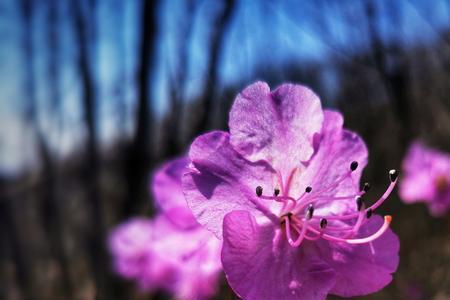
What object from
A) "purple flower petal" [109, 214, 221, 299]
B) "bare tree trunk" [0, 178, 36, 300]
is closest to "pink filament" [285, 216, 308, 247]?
"purple flower petal" [109, 214, 221, 299]

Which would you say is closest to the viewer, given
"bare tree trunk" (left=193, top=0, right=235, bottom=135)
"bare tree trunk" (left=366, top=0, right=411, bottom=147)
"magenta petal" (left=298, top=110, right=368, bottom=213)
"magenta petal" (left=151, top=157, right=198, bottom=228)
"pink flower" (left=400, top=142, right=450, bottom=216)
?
"magenta petal" (left=298, top=110, right=368, bottom=213)

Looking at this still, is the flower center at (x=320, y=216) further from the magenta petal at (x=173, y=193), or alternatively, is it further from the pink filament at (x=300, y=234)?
the magenta petal at (x=173, y=193)

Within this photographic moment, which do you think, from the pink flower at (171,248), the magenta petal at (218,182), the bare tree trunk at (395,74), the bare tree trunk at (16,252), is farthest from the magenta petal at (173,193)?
the bare tree trunk at (16,252)

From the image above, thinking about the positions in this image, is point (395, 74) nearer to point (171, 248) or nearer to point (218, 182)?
point (171, 248)

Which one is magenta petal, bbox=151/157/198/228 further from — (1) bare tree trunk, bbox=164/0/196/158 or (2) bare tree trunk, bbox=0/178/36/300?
(2) bare tree trunk, bbox=0/178/36/300

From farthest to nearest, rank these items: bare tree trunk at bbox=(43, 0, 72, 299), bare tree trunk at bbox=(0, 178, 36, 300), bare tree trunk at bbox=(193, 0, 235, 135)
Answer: bare tree trunk at bbox=(0, 178, 36, 300) < bare tree trunk at bbox=(43, 0, 72, 299) < bare tree trunk at bbox=(193, 0, 235, 135)

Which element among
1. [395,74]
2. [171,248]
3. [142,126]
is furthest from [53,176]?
[171,248]

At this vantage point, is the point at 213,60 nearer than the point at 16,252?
Yes

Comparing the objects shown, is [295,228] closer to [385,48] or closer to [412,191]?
[412,191]
